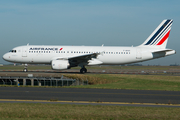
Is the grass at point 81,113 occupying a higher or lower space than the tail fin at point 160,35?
lower

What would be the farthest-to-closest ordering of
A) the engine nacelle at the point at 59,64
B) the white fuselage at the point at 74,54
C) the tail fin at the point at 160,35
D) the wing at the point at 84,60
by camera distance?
the tail fin at the point at 160,35
the white fuselage at the point at 74,54
the wing at the point at 84,60
the engine nacelle at the point at 59,64

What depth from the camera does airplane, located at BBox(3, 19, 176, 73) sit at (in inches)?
1478

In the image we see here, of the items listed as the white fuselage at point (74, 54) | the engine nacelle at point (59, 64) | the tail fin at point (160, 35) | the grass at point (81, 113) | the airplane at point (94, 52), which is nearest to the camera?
Result: the grass at point (81, 113)

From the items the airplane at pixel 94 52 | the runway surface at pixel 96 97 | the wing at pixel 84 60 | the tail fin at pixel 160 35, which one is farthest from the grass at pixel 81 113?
the tail fin at pixel 160 35

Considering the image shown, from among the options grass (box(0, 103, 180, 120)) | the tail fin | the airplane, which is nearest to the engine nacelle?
the airplane

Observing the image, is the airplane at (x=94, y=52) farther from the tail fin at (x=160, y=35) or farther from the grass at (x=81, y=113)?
the grass at (x=81, y=113)

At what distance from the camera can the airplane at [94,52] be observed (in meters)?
37.5

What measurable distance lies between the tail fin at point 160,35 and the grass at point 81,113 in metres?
29.1

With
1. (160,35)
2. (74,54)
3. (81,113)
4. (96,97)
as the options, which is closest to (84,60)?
(74,54)

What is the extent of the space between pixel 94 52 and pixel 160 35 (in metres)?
11.8

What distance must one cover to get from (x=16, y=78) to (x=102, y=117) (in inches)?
971

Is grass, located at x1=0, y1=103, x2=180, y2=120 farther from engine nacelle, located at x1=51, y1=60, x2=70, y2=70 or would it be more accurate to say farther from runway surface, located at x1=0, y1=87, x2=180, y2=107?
engine nacelle, located at x1=51, y1=60, x2=70, y2=70

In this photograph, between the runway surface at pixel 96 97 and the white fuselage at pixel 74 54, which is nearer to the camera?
the runway surface at pixel 96 97

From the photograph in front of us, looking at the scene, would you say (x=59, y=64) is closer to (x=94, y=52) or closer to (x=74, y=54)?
(x=74, y=54)
